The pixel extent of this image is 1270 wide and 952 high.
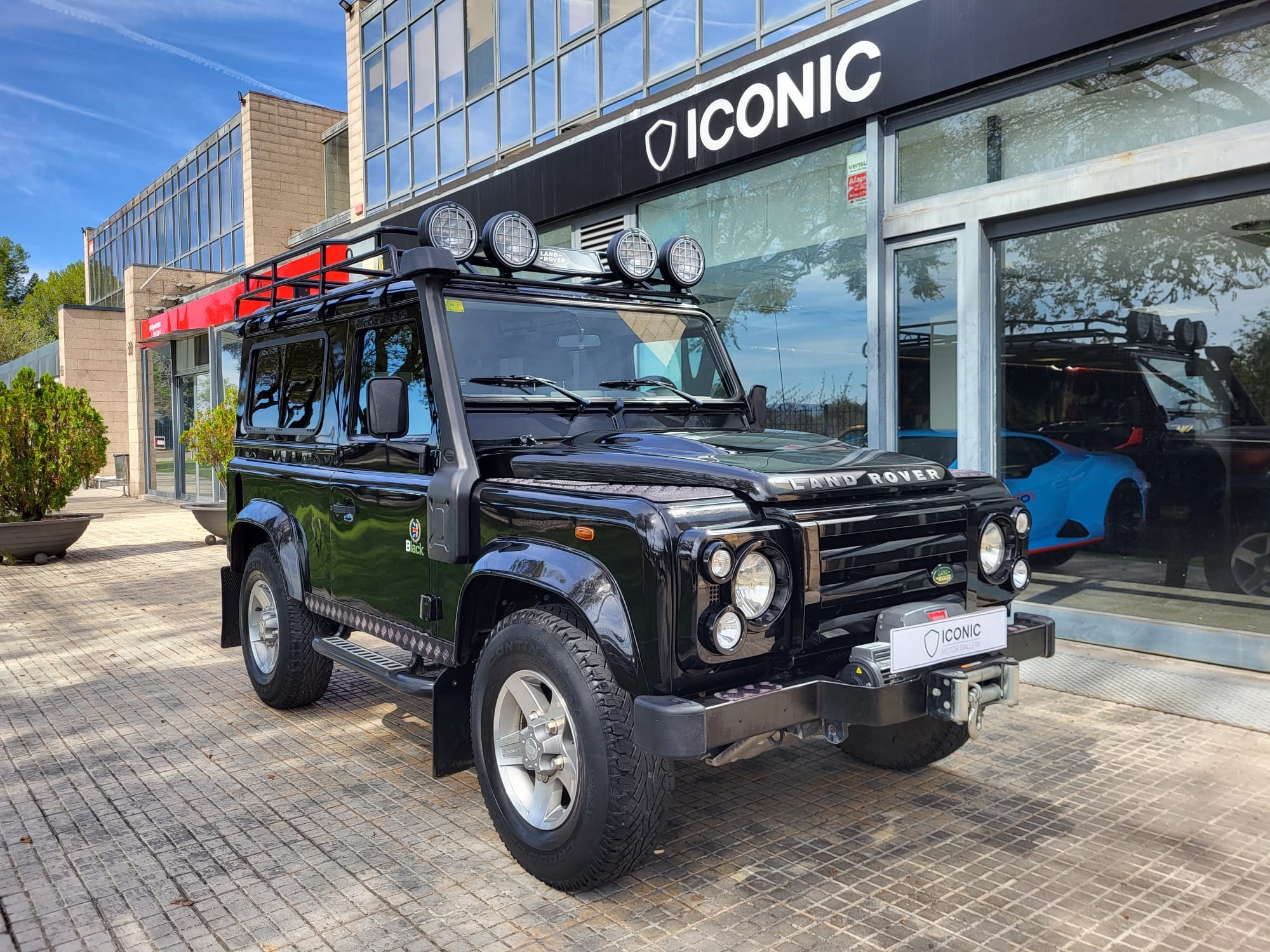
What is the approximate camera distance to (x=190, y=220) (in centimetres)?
2555

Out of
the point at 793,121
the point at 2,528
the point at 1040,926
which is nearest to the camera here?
the point at 1040,926

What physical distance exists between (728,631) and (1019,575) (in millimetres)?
1596

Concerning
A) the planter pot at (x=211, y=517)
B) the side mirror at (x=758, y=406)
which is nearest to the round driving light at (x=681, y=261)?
the side mirror at (x=758, y=406)

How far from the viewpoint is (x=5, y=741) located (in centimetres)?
511

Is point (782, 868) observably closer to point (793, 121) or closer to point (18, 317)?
point (793, 121)

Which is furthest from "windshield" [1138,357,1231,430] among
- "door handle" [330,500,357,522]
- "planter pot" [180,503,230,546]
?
"planter pot" [180,503,230,546]

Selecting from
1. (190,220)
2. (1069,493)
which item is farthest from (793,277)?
(190,220)

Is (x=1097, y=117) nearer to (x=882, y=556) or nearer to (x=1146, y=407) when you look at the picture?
(x=1146, y=407)

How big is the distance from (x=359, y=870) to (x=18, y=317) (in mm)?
73231

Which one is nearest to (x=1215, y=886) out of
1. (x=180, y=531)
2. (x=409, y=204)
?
(x=409, y=204)

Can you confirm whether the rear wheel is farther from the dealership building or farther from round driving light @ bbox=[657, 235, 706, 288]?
round driving light @ bbox=[657, 235, 706, 288]

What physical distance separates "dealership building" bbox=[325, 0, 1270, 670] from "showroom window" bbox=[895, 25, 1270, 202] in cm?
1

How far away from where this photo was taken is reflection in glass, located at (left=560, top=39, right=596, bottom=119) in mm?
10820

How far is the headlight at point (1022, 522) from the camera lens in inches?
151
